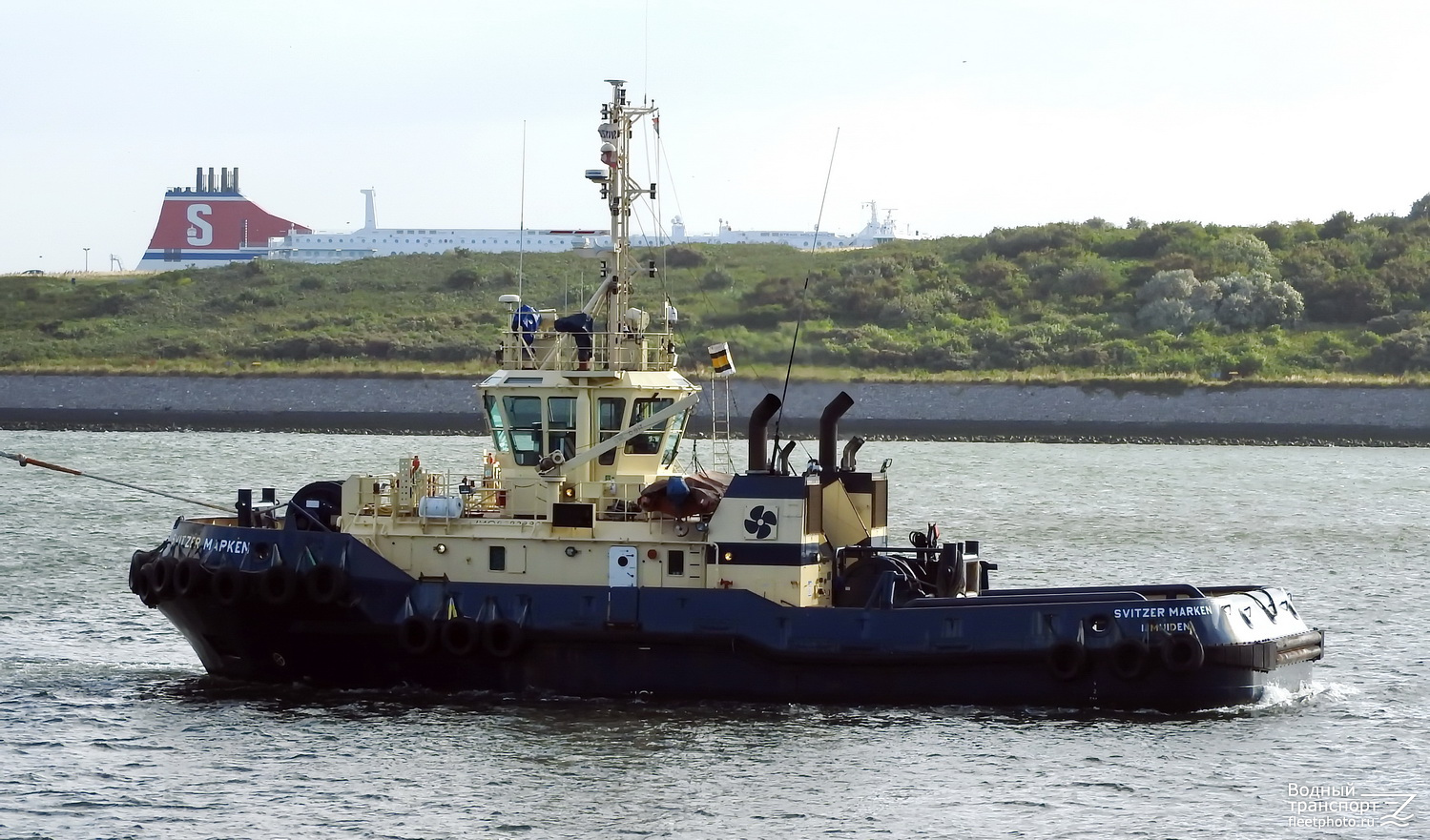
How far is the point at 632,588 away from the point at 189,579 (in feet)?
14.2

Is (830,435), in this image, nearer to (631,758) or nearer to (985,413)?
(631,758)

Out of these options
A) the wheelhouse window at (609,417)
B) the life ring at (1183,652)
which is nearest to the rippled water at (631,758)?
the life ring at (1183,652)

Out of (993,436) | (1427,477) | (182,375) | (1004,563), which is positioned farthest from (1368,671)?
(182,375)

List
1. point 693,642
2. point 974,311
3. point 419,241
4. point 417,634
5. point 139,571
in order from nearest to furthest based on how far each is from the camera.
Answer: point 693,642, point 417,634, point 139,571, point 974,311, point 419,241

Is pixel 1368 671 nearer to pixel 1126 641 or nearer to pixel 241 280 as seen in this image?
pixel 1126 641

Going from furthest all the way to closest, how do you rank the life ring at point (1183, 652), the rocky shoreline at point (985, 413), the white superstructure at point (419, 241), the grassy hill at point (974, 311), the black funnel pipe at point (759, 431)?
the white superstructure at point (419, 241) → the grassy hill at point (974, 311) → the rocky shoreline at point (985, 413) → the black funnel pipe at point (759, 431) → the life ring at point (1183, 652)

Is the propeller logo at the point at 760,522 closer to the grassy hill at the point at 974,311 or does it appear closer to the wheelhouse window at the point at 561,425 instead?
the wheelhouse window at the point at 561,425

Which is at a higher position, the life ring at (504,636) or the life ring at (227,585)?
the life ring at (227,585)

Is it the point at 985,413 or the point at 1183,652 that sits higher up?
the point at 985,413

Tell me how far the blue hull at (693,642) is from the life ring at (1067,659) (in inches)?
0.8

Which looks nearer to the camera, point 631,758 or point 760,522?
point 631,758

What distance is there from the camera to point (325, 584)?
59.4ft

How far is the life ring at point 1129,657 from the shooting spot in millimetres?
17484

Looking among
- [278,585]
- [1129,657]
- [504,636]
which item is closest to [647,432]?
[504,636]
